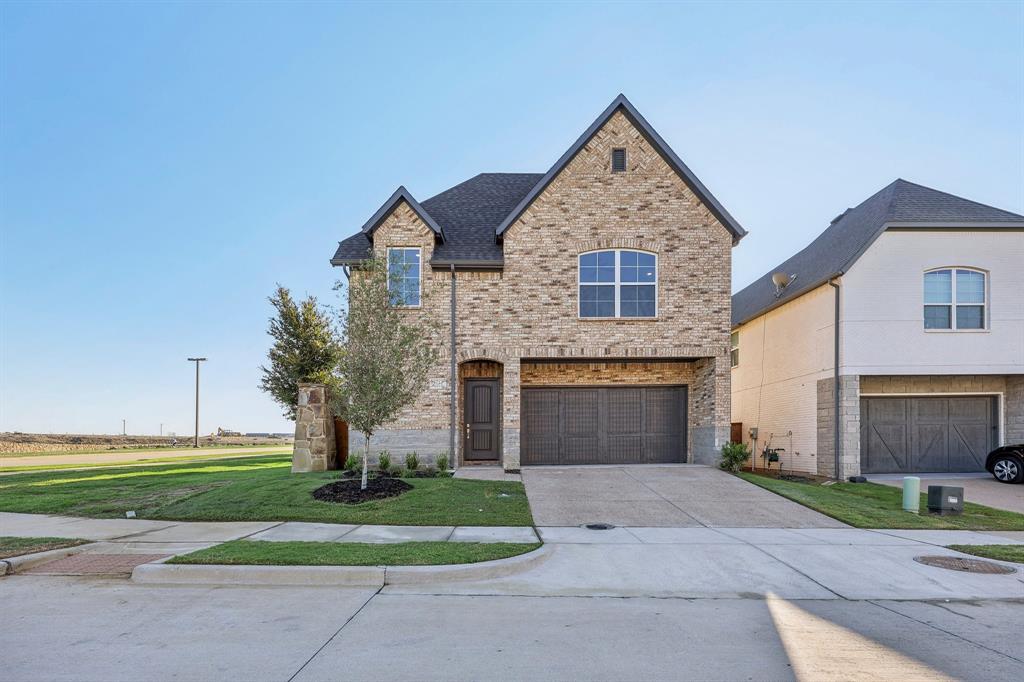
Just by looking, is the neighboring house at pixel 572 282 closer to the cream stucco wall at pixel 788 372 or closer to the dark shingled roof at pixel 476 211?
the dark shingled roof at pixel 476 211

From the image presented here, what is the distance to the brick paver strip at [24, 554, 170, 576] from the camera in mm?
7209

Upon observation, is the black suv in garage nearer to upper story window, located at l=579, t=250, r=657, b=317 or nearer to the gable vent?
upper story window, located at l=579, t=250, r=657, b=317

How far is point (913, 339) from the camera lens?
16766 mm

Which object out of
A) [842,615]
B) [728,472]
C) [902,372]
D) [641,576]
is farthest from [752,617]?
[902,372]

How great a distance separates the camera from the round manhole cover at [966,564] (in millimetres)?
7730

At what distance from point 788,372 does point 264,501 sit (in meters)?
16.1

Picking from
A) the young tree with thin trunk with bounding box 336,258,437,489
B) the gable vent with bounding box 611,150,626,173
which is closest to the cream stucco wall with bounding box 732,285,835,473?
the gable vent with bounding box 611,150,626,173

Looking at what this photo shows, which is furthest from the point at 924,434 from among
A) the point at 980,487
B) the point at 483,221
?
the point at 483,221

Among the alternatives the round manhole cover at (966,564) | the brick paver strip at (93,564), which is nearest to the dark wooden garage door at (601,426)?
the round manhole cover at (966,564)

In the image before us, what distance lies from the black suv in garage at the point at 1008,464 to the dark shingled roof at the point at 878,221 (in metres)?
6.24

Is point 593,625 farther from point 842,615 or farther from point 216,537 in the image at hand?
point 216,537

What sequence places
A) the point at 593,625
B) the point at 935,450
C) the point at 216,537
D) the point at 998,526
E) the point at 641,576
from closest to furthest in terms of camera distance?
1. the point at 593,625
2. the point at 641,576
3. the point at 216,537
4. the point at 998,526
5. the point at 935,450

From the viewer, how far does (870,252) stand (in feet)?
55.3

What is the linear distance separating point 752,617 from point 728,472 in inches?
420
